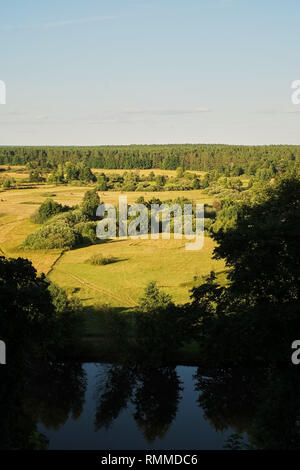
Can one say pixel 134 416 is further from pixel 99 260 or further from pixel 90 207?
pixel 90 207

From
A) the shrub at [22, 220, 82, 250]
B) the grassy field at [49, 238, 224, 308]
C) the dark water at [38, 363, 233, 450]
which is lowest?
the dark water at [38, 363, 233, 450]

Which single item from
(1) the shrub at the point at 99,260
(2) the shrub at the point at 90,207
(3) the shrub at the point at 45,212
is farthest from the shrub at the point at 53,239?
(3) the shrub at the point at 45,212

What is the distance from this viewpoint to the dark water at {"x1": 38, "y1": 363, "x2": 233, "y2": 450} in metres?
25.1

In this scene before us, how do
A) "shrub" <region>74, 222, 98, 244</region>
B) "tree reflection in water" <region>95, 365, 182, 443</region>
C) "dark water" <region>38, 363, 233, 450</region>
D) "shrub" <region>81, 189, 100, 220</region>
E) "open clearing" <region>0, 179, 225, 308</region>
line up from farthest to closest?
"shrub" <region>81, 189, 100, 220</region> < "shrub" <region>74, 222, 98, 244</region> < "open clearing" <region>0, 179, 225, 308</region> < "tree reflection in water" <region>95, 365, 182, 443</region> < "dark water" <region>38, 363, 233, 450</region>

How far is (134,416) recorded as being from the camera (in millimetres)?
27781

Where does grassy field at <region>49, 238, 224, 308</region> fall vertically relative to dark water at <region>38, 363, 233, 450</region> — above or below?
above

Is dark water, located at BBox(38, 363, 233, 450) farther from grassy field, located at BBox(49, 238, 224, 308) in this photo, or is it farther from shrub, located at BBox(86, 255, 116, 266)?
shrub, located at BBox(86, 255, 116, 266)

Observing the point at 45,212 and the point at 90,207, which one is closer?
the point at 45,212

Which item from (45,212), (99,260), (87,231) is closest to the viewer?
(99,260)

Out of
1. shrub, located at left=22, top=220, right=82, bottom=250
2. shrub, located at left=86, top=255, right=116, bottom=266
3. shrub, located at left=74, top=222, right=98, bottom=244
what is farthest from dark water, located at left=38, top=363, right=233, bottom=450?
shrub, located at left=74, top=222, right=98, bottom=244

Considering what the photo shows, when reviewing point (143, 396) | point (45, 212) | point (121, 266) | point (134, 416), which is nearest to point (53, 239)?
point (121, 266)

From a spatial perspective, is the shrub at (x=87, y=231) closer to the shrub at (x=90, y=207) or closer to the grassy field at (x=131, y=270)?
the grassy field at (x=131, y=270)

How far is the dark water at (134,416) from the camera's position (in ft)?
82.4
